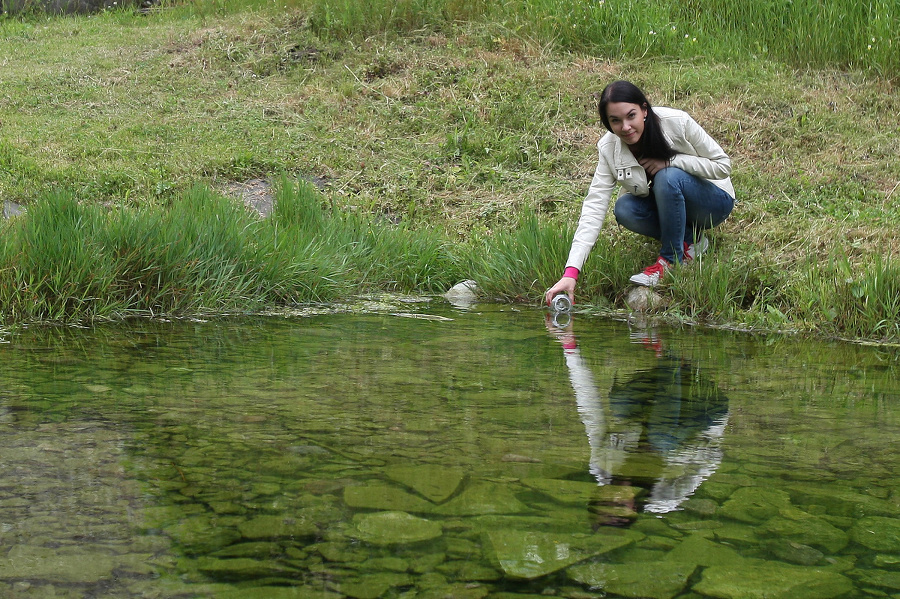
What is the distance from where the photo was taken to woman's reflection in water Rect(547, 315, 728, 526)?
184cm

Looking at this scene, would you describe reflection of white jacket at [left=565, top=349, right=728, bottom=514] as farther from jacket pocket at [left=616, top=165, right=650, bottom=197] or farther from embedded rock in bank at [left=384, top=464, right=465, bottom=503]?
jacket pocket at [left=616, top=165, right=650, bottom=197]

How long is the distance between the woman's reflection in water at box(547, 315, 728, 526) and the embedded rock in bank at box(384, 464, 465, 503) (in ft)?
1.03

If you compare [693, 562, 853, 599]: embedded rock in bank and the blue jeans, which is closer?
[693, 562, 853, 599]: embedded rock in bank

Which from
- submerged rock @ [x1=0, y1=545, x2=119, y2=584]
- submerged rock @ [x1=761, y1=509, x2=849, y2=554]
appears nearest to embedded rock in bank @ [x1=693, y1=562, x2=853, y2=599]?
submerged rock @ [x1=761, y1=509, x2=849, y2=554]

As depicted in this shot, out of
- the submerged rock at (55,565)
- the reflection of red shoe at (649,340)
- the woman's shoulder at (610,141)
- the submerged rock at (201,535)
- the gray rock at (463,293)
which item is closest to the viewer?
the submerged rock at (55,565)

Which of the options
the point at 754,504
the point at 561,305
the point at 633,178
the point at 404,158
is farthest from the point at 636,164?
the point at 404,158

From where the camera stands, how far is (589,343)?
12.7ft

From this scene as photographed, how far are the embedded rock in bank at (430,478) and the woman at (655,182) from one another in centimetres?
253

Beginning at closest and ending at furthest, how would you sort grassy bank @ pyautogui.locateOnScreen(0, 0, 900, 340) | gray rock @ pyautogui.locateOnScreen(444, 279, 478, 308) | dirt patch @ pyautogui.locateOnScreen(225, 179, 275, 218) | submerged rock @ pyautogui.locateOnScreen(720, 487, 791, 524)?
submerged rock @ pyautogui.locateOnScreen(720, 487, 791, 524)
grassy bank @ pyautogui.locateOnScreen(0, 0, 900, 340)
gray rock @ pyautogui.locateOnScreen(444, 279, 478, 308)
dirt patch @ pyautogui.locateOnScreen(225, 179, 275, 218)

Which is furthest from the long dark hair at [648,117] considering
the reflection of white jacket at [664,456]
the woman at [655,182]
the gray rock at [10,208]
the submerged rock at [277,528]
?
the gray rock at [10,208]

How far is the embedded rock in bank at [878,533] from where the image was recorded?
5.28ft

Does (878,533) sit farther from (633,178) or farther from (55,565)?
(633,178)

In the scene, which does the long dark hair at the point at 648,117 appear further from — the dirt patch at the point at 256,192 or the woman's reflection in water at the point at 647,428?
the dirt patch at the point at 256,192

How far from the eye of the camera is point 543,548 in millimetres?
1576
